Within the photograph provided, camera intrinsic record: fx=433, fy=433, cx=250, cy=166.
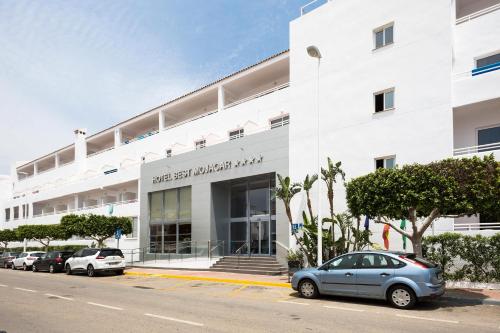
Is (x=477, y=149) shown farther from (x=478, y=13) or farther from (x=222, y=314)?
(x=222, y=314)

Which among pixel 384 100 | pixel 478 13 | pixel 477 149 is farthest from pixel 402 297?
pixel 478 13

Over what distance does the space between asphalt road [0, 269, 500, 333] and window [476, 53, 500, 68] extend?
1065cm

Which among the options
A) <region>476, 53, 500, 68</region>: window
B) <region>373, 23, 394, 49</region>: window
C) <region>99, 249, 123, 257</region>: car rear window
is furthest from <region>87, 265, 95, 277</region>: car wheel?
<region>476, 53, 500, 68</region>: window

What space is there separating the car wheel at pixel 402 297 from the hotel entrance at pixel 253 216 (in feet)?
47.1

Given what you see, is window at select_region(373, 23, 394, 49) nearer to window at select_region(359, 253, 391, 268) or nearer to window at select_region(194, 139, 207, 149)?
window at select_region(359, 253, 391, 268)

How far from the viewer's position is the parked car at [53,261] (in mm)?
27281

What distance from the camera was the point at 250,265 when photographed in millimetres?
23000

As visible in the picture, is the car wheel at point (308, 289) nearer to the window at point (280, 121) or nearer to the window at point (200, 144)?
the window at point (280, 121)

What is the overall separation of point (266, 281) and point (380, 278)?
751cm

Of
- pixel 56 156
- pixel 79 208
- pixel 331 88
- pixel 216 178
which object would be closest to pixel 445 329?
pixel 331 88

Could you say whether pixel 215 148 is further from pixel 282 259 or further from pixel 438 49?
pixel 438 49

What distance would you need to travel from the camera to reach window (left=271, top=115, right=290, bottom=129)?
83.3 feet

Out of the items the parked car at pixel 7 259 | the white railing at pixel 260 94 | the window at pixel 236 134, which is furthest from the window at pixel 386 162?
the parked car at pixel 7 259

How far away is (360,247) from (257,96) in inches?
528
